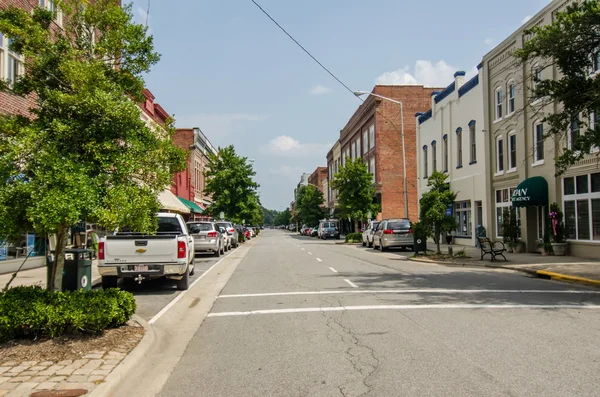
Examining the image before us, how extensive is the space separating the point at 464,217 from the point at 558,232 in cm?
1134

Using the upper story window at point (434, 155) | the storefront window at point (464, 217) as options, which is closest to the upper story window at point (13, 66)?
the storefront window at point (464, 217)

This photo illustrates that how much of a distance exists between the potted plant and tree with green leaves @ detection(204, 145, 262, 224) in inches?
1273

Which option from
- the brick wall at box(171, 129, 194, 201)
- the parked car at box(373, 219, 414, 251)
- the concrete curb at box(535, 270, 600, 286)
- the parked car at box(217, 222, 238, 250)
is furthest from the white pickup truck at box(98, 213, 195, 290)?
the brick wall at box(171, 129, 194, 201)

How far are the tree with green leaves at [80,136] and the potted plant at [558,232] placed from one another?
1833 centimetres

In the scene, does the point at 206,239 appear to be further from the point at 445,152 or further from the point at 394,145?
the point at 394,145

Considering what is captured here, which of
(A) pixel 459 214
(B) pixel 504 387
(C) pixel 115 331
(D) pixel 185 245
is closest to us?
(B) pixel 504 387

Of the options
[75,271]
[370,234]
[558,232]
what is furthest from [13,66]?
[370,234]

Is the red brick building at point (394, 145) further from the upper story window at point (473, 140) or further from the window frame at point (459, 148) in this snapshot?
the upper story window at point (473, 140)

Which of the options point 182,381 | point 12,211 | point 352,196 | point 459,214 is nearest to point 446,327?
point 182,381

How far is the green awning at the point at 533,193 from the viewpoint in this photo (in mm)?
22672

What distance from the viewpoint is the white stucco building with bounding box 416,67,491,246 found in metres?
29.7

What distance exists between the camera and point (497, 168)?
27906 millimetres

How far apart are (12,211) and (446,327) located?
248 inches

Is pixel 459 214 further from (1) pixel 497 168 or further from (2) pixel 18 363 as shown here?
(2) pixel 18 363
